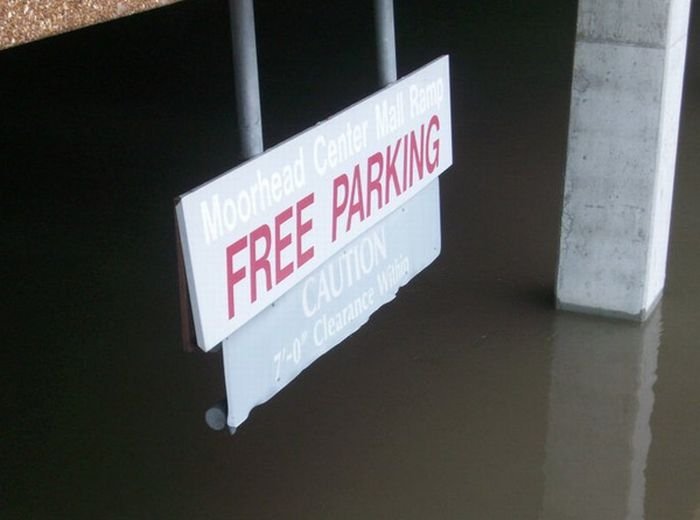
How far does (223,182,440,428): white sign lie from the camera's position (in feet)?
11.7

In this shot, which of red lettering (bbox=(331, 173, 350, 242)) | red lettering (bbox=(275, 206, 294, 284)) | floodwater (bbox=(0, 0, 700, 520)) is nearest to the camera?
red lettering (bbox=(275, 206, 294, 284))

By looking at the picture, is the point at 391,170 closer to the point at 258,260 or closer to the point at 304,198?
the point at 304,198

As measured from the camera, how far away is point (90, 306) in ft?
30.9

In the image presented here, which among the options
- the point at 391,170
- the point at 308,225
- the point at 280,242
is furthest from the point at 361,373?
the point at 280,242

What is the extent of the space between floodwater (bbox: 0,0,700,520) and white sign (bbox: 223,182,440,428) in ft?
9.59

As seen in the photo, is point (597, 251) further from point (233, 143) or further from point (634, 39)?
point (233, 143)

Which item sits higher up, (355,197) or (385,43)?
(385,43)

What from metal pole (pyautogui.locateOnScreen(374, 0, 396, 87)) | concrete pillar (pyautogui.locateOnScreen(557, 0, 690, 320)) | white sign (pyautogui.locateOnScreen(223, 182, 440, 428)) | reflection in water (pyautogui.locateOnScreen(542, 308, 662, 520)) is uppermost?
metal pole (pyautogui.locateOnScreen(374, 0, 396, 87))

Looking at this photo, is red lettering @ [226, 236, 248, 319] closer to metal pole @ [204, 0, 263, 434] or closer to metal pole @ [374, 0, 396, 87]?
metal pole @ [204, 0, 263, 434]

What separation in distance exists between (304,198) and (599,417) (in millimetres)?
4698

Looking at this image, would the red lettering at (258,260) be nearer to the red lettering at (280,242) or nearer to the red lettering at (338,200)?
the red lettering at (280,242)

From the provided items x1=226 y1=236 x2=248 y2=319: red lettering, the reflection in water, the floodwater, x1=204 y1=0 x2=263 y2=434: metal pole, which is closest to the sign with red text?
x1=226 y1=236 x2=248 y2=319: red lettering

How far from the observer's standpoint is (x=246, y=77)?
377 cm

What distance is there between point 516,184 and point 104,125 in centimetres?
476
